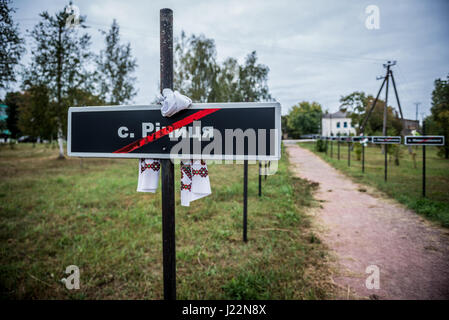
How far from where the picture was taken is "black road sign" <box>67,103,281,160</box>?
1.10 meters

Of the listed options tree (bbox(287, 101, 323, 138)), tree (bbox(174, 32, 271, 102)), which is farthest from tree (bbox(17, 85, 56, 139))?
tree (bbox(287, 101, 323, 138))

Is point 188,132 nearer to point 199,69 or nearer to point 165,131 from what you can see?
point 165,131

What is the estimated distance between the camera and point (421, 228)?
326 centimetres

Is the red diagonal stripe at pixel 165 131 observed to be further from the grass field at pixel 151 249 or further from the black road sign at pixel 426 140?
the black road sign at pixel 426 140

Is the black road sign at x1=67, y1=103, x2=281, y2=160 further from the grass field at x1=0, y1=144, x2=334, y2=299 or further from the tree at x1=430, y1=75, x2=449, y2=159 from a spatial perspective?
the grass field at x1=0, y1=144, x2=334, y2=299

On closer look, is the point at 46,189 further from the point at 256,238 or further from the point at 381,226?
the point at 381,226

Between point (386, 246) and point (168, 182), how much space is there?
3512 mm

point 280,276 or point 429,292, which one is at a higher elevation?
point 429,292

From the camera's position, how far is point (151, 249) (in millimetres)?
3443

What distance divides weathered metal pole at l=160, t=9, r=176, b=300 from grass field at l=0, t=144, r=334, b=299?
1361 millimetres

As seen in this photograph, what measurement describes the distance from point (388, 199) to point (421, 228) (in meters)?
2.83

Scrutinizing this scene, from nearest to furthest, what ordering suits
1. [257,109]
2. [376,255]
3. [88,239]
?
[257,109], [376,255], [88,239]
